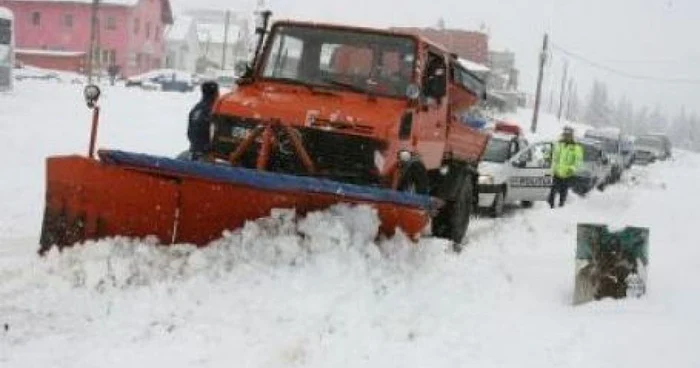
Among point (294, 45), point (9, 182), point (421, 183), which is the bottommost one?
point (9, 182)

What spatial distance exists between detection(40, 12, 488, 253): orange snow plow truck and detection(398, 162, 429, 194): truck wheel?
1cm

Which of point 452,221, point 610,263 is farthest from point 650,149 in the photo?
point 610,263

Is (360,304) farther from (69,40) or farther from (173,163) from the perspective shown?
(69,40)

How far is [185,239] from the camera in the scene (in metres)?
6.92

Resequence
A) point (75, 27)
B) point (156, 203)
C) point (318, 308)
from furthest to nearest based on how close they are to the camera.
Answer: point (75, 27) < point (156, 203) < point (318, 308)

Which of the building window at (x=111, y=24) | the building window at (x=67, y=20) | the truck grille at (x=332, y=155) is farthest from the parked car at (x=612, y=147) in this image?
the building window at (x=67, y=20)

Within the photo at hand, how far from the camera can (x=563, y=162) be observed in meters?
16.9

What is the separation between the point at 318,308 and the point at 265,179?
42.5 inches

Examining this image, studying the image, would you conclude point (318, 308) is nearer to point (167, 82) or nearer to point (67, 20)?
point (167, 82)

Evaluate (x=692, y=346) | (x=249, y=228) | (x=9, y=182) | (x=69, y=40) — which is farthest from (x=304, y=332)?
(x=69, y=40)

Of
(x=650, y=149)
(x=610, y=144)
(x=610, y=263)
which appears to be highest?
(x=610, y=263)

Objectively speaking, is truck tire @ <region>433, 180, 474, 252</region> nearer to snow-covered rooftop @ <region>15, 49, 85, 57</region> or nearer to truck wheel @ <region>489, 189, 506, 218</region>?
truck wheel @ <region>489, 189, 506, 218</region>

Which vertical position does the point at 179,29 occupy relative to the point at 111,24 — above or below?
above

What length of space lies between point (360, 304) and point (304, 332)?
639 millimetres
